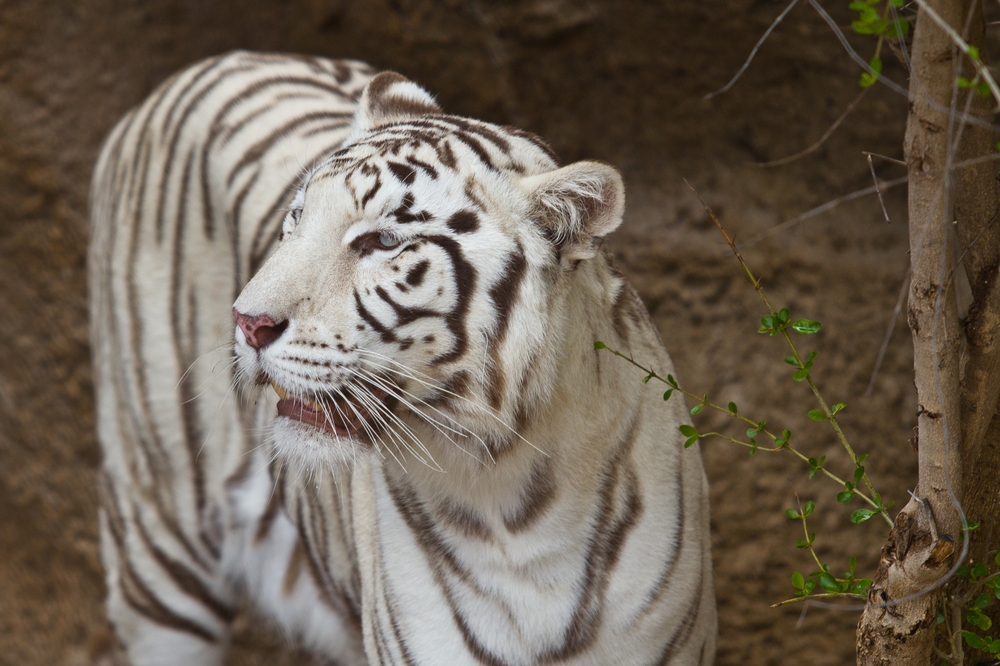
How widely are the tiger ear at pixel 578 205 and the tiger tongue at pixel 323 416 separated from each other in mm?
404

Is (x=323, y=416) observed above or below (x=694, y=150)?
above

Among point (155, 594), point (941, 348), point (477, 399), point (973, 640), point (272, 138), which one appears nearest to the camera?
point (941, 348)

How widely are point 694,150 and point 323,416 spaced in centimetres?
189

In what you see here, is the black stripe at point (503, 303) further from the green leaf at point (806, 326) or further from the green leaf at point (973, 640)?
the green leaf at point (973, 640)

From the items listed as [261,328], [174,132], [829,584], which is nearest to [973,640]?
[829,584]

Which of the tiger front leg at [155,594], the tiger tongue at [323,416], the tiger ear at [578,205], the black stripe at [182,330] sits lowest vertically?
the tiger front leg at [155,594]

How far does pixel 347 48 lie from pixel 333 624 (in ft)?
5.90

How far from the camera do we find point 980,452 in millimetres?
1375

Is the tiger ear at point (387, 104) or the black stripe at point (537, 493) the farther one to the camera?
the tiger ear at point (387, 104)

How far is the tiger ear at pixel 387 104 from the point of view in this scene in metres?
1.75

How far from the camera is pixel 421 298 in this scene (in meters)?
1.42

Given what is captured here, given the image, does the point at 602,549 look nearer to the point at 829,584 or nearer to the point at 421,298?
the point at 829,584

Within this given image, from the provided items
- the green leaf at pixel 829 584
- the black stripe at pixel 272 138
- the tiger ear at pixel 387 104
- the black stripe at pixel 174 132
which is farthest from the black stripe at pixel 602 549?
the black stripe at pixel 174 132

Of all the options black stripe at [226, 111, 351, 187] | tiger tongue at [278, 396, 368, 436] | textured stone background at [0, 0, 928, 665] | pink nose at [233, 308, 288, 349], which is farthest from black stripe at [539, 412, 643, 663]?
textured stone background at [0, 0, 928, 665]
